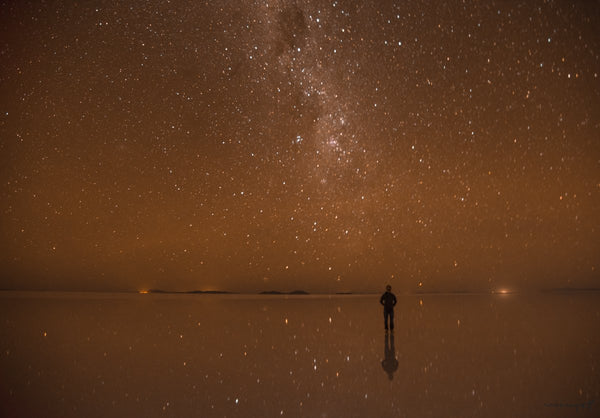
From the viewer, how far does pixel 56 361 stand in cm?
498

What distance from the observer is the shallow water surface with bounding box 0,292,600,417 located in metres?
3.33

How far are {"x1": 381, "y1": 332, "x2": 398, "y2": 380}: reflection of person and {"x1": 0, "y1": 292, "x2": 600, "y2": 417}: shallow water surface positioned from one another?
1cm

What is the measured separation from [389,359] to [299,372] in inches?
48.8

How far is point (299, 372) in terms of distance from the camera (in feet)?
14.7

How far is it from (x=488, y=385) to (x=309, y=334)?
374 centimetres

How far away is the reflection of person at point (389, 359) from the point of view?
457cm

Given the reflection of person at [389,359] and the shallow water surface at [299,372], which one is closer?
the shallow water surface at [299,372]

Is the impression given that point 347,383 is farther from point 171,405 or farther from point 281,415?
point 171,405

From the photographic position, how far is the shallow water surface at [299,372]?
3332mm

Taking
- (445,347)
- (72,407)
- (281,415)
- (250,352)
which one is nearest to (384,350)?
(445,347)

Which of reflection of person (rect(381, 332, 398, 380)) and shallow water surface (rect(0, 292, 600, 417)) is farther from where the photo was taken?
reflection of person (rect(381, 332, 398, 380))

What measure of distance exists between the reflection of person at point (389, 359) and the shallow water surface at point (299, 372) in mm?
13

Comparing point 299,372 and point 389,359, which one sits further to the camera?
point 389,359

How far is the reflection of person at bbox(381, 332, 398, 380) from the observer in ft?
15.0
